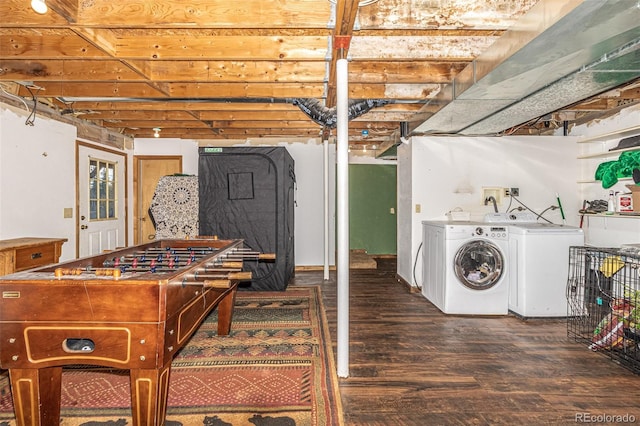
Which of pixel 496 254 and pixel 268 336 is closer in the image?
pixel 268 336

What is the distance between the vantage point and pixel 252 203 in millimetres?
4625

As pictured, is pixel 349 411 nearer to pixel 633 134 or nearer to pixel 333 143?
pixel 633 134

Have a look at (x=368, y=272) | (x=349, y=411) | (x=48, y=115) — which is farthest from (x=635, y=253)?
(x=48, y=115)

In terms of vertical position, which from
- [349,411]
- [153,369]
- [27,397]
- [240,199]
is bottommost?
[349,411]

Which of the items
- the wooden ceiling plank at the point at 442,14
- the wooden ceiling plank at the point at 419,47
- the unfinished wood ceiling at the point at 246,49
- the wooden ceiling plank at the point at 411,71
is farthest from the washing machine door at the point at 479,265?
the wooden ceiling plank at the point at 442,14

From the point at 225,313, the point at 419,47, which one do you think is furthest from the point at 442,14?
the point at 225,313

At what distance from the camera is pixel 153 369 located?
5.05ft

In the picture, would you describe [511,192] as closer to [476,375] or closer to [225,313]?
[476,375]

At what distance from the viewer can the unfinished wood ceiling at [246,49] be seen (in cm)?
219

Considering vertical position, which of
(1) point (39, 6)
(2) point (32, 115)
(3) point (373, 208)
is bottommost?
(3) point (373, 208)

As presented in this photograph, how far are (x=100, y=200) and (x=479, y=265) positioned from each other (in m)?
5.16

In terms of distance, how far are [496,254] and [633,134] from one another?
1.85 metres

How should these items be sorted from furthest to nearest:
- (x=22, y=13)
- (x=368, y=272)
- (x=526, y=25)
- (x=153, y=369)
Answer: (x=368, y=272) → (x=22, y=13) → (x=526, y=25) → (x=153, y=369)

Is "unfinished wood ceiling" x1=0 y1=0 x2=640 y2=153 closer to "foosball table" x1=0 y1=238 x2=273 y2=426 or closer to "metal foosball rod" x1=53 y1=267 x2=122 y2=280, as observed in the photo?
"metal foosball rod" x1=53 y1=267 x2=122 y2=280
